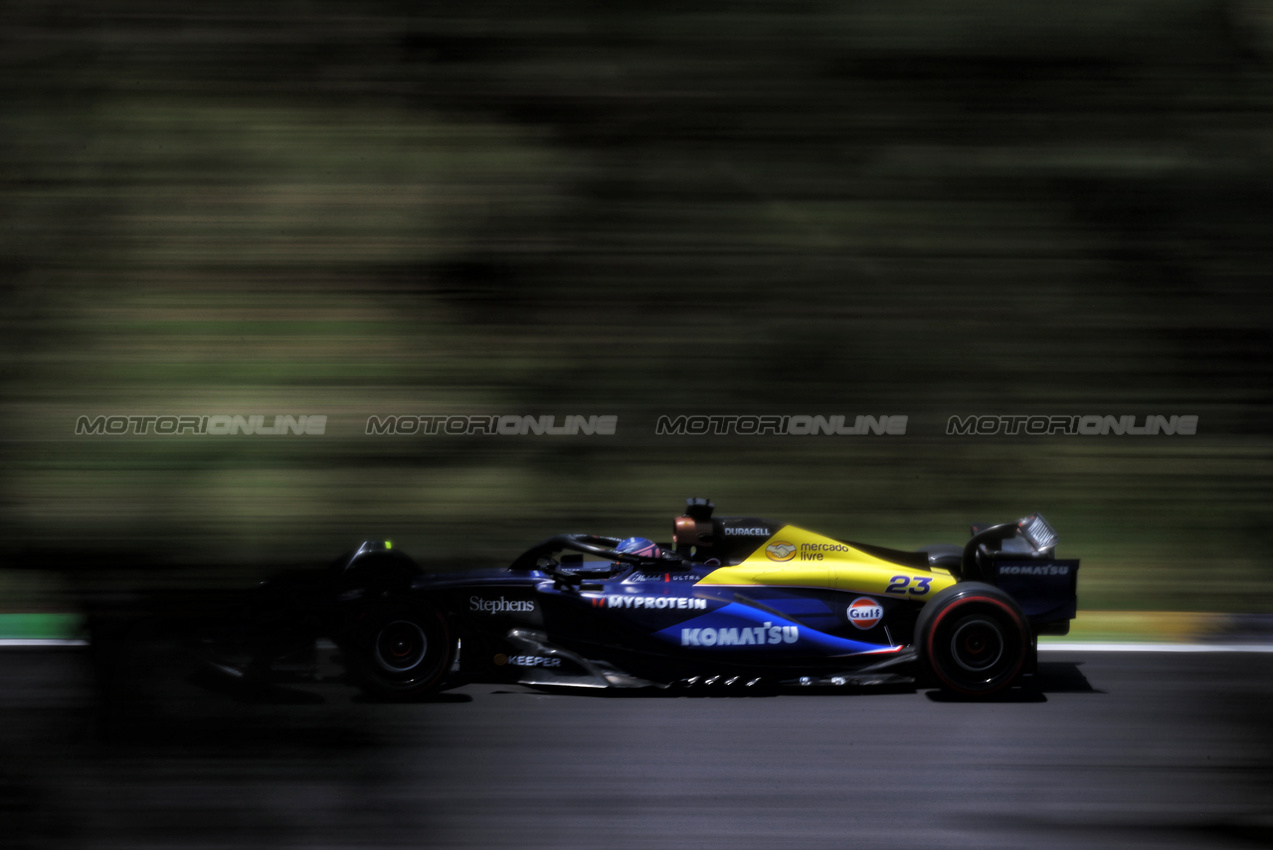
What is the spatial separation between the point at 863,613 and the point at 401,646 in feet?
5.61

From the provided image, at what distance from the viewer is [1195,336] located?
1.91 meters

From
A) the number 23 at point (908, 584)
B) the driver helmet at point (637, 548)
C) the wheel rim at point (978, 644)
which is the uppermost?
the driver helmet at point (637, 548)

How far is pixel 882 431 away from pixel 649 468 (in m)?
0.45

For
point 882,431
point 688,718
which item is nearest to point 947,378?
point 882,431

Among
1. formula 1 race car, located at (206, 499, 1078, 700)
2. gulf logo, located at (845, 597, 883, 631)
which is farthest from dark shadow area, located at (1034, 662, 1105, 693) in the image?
gulf logo, located at (845, 597, 883, 631)

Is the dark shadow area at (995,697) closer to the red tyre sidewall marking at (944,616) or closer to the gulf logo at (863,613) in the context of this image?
the red tyre sidewall marking at (944,616)

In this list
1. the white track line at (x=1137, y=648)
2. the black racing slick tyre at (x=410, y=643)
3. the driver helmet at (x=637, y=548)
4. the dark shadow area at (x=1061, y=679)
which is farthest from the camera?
the white track line at (x=1137, y=648)

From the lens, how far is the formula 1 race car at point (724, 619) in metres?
3.97

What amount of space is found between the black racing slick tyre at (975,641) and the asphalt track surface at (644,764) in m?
0.11

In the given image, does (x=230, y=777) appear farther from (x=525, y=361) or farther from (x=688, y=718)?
(x=688, y=718)

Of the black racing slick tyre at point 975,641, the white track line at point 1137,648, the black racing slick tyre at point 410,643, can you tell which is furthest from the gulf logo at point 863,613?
the black racing slick tyre at point 410,643

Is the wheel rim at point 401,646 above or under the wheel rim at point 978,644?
under

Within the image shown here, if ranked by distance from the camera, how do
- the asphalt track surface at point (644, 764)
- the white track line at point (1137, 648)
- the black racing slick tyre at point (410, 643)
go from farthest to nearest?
the white track line at point (1137, 648), the black racing slick tyre at point (410, 643), the asphalt track surface at point (644, 764)

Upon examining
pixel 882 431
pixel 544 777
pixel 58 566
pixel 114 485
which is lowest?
pixel 544 777
